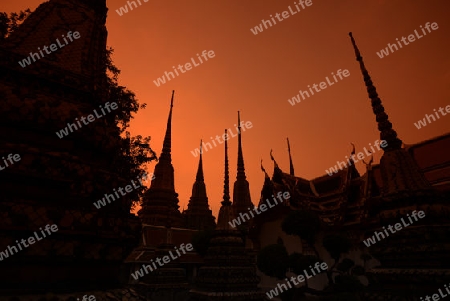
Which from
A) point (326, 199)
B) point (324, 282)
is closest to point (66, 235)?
point (324, 282)

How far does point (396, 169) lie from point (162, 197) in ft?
61.6

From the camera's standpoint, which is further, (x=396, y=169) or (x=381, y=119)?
(x=381, y=119)

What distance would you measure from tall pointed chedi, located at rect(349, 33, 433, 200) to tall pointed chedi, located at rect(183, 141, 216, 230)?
24.2m

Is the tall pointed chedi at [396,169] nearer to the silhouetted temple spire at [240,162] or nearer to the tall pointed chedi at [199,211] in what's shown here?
the silhouetted temple spire at [240,162]

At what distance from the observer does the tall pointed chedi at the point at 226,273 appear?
8312mm

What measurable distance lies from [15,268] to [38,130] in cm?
90

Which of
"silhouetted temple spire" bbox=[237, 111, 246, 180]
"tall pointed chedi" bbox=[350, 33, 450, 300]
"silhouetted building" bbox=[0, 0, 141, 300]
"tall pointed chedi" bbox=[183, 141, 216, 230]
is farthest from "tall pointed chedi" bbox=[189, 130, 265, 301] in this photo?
"tall pointed chedi" bbox=[183, 141, 216, 230]

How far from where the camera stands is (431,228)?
3.57 metres

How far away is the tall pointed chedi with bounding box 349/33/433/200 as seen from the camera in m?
3.99

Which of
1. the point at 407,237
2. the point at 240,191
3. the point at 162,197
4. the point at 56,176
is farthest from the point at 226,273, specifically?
the point at 240,191

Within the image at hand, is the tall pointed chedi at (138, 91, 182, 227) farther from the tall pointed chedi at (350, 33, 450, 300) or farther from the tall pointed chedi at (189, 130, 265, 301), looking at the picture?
the tall pointed chedi at (350, 33, 450, 300)

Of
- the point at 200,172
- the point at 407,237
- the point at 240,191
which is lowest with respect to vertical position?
the point at 407,237

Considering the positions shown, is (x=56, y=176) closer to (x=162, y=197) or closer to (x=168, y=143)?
(x=162, y=197)

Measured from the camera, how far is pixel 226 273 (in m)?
8.62
